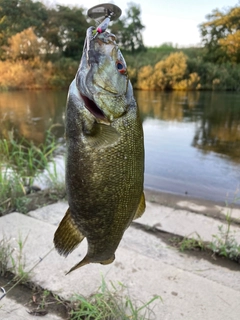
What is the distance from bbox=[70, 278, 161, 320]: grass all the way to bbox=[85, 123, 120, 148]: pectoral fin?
1463mm

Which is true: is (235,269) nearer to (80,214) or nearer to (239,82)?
(80,214)

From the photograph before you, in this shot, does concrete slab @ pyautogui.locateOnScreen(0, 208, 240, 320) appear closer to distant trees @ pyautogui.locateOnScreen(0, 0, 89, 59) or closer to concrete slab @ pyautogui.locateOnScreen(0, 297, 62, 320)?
concrete slab @ pyautogui.locateOnScreen(0, 297, 62, 320)

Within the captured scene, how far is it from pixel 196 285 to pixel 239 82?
17.6 meters

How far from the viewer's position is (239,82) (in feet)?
60.3

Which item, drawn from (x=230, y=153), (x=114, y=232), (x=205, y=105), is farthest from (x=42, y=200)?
(x=205, y=105)

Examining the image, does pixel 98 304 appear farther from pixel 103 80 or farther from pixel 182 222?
pixel 182 222

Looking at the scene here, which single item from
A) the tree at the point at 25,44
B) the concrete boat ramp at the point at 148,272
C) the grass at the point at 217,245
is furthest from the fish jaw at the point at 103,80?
the tree at the point at 25,44

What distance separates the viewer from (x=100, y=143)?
1134 mm

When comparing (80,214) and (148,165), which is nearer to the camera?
(80,214)

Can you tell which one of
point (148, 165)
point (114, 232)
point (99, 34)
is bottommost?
point (148, 165)

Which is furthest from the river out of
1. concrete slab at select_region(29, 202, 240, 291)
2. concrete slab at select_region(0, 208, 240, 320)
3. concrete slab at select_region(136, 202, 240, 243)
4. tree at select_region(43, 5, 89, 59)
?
tree at select_region(43, 5, 89, 59)

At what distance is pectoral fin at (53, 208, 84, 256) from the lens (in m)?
1.26

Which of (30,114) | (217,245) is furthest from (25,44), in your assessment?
(217,245)

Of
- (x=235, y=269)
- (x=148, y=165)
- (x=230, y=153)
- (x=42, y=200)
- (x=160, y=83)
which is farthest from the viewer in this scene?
(x=160, y=83)
